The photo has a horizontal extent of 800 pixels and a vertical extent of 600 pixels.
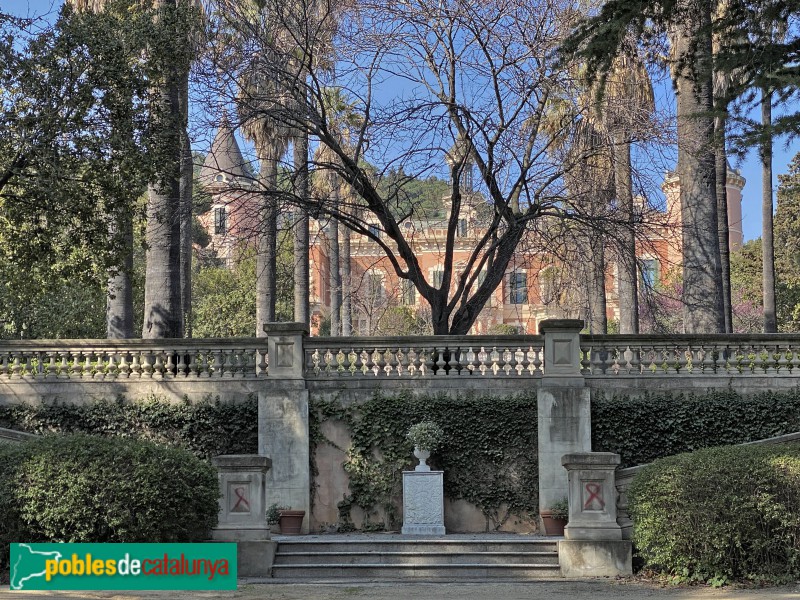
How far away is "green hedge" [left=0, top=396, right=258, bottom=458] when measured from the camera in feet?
58.9

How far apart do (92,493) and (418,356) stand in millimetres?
6879

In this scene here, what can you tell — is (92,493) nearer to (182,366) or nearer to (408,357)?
(182,366)

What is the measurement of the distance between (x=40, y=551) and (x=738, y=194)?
48.2 m

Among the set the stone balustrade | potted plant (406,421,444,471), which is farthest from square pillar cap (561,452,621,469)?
the stone balustrade

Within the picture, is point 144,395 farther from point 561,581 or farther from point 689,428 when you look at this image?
point 689,428

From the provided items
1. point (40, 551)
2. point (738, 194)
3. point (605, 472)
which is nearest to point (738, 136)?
point (605, 472)

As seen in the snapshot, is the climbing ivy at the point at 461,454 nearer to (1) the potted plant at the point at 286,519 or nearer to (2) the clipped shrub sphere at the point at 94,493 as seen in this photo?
(1) the potted plant at the point at 286,519

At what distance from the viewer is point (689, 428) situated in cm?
1762

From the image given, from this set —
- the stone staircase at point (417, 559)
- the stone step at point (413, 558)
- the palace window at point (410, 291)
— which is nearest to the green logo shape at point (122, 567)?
the stone staircase at point (417, 559)

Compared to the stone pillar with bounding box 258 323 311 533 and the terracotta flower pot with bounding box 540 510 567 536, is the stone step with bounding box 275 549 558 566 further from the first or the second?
the stone pillar with bounding box 258 323 311 533

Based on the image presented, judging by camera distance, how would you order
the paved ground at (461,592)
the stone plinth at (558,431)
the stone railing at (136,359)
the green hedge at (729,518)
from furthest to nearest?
the stone railing at (136,359)
the stone plinth at (558,431)
the green hedge at (729,518)
the paved ground at (461,592)

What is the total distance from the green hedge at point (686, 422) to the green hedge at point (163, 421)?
19.6ft

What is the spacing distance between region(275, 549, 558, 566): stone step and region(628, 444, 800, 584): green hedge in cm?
199

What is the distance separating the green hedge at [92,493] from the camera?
1248cm
